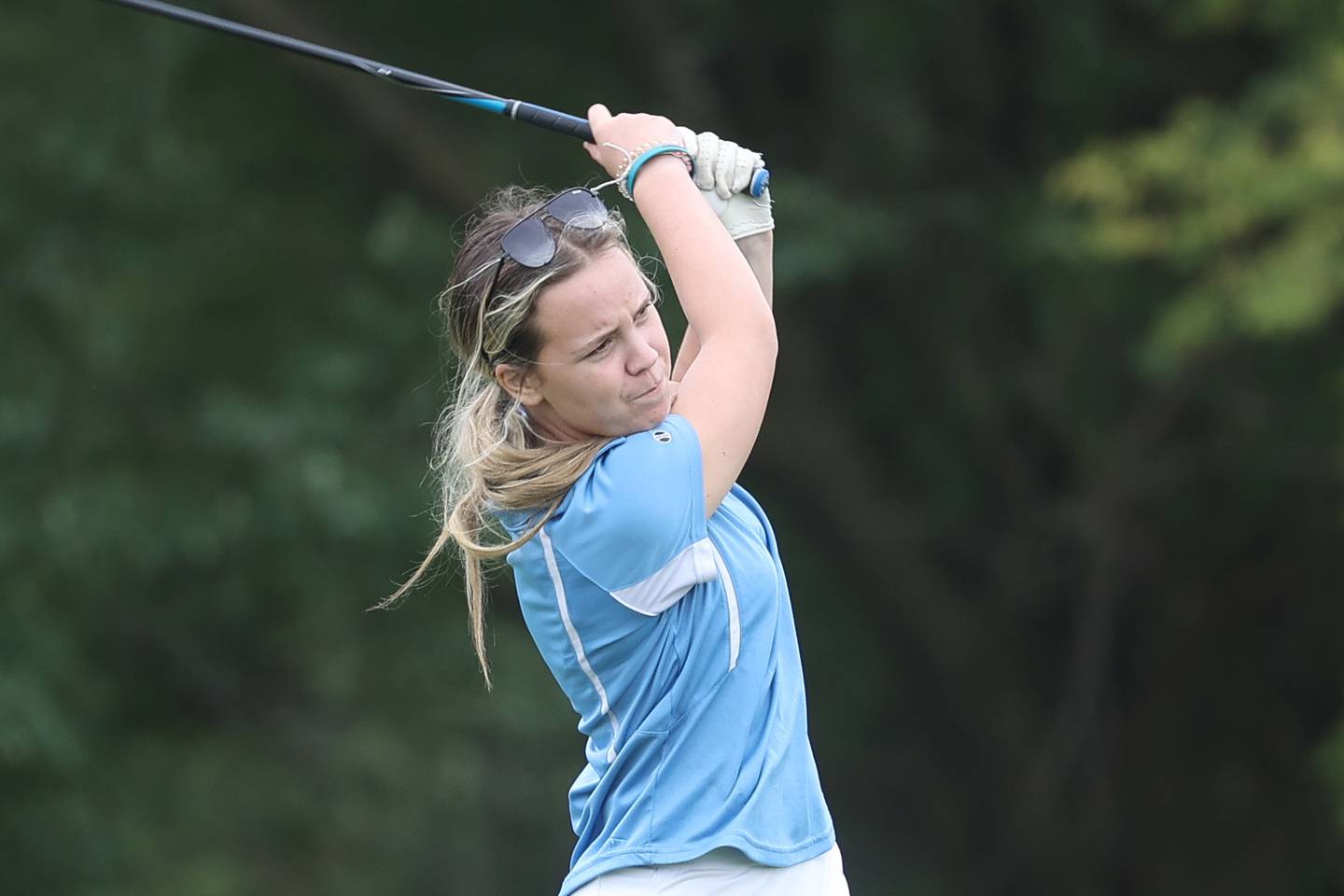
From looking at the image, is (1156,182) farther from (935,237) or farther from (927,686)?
(927,686)

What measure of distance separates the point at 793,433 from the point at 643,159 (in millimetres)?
6610

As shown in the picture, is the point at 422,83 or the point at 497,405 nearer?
the point at 497,405

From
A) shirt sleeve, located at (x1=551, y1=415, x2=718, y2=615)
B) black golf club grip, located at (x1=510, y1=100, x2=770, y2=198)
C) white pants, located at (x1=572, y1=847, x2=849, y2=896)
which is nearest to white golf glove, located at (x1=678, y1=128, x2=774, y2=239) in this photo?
black golf club grip, located at (x1=510, y1=100, x2=770, y2=198)

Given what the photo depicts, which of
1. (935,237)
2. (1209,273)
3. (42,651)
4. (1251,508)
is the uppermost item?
(935,237)

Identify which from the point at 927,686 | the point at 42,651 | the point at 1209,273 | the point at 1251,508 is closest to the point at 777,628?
the point at 1209,273

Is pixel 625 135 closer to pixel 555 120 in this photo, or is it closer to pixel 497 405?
pixel 555 120

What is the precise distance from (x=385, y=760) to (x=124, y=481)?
1.68 metres

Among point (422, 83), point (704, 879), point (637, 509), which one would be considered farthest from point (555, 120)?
point (704, 879)

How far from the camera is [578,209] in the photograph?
2.08 meters

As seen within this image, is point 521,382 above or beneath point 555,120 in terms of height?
beneath

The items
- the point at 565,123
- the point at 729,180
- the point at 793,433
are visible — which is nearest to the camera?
the point at 729,180

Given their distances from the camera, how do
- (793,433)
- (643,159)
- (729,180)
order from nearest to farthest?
(643,159)
(729,180)
(793,433)

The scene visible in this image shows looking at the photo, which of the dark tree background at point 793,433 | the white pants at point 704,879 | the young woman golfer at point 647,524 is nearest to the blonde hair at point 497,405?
the young woman golfer at point 647,524

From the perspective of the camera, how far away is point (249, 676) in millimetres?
8312
